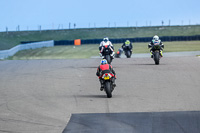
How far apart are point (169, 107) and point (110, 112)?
1.58 metres

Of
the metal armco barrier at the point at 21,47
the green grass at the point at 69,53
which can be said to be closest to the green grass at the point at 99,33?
the metal armco barrier at the point at 21,47

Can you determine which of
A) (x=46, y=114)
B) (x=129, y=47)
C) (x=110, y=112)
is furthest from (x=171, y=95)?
(x=129, y=47)

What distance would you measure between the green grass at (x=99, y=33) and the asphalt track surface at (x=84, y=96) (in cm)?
6126

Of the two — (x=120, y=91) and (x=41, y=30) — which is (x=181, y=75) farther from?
(x=41, y=30)

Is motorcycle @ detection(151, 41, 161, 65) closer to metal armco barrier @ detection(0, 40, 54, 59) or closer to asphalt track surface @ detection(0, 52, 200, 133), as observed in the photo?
asphalt track surface @ detection(0, 52, 200, 133)

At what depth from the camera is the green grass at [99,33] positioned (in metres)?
82.7

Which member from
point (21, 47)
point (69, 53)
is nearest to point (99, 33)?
point (21, 47)

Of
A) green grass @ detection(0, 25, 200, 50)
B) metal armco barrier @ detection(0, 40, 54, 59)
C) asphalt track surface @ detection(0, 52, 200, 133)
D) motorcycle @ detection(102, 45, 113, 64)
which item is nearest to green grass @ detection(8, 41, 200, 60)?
metal armco barrier @ detection(0, 40, 54, 59)

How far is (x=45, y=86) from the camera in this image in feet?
55.5

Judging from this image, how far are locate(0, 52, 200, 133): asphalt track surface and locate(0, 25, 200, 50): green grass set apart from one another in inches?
2412

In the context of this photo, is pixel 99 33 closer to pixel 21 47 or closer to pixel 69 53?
pixel 21 47

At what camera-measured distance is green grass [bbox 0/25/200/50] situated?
271 ft

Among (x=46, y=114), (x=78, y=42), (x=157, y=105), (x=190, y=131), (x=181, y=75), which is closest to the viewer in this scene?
(x=190, y=131)

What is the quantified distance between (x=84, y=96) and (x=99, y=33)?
73957mm
